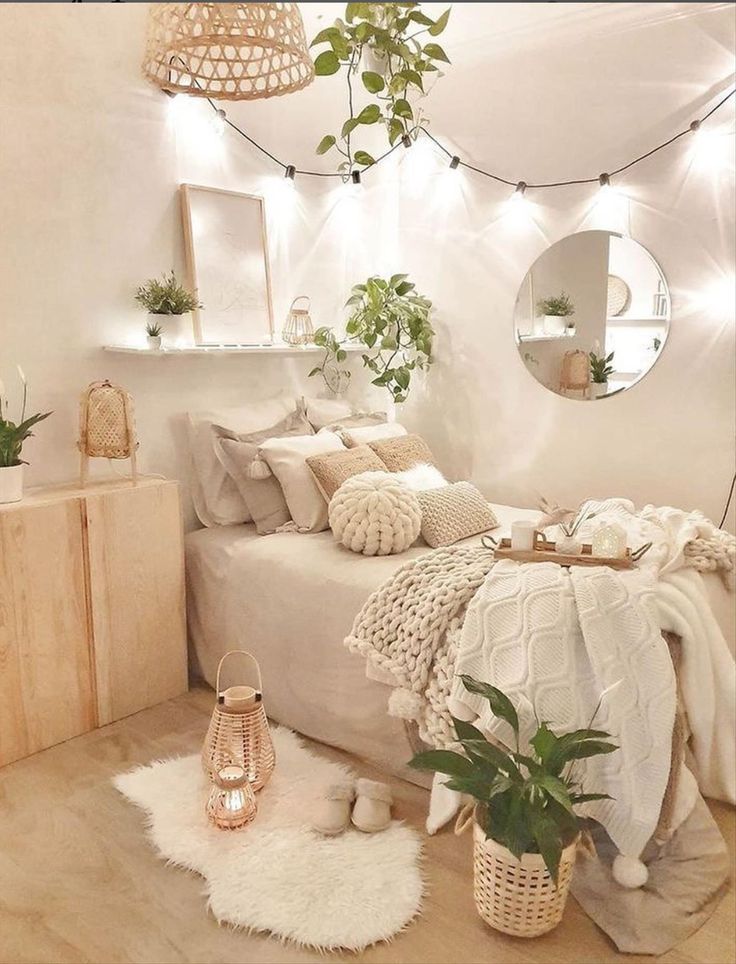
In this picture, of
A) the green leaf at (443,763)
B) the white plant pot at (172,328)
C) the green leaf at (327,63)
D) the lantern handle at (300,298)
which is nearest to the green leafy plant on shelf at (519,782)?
the green leaf at (443,763)

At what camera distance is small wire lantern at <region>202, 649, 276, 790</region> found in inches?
86.9

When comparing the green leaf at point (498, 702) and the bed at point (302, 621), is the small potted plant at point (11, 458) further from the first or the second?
the green leaf at point (498, 702)

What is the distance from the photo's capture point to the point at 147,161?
2.96 m

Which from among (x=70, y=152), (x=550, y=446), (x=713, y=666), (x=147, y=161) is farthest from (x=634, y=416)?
(x=70, y=152)

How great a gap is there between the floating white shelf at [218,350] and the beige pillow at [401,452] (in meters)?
0.55

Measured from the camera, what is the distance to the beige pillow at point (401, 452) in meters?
3.15

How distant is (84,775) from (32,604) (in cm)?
54

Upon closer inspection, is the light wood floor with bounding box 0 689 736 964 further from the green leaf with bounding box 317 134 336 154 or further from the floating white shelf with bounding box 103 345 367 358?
the green leaf with bounding box 317 134 336 154

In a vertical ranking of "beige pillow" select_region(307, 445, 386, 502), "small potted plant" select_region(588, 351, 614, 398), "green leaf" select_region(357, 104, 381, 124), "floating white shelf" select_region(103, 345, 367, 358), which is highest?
"green leaf" select_region(357, 104, 381, 124)

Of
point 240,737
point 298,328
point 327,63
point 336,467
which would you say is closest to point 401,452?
point 336,467

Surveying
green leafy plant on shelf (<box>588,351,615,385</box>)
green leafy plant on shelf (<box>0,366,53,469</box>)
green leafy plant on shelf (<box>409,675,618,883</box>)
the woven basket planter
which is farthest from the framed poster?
the woven basket planter

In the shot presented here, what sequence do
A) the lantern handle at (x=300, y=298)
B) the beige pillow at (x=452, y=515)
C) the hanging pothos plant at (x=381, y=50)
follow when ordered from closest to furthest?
the beige pillow at (x=452, y=515) < the hanging pothos plant at (x=381, y=50) < the lantern handle at (x=300, y=298)

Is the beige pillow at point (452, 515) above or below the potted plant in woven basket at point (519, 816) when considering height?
above

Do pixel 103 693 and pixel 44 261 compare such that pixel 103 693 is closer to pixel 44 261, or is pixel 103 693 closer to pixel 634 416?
pixel 44 261
